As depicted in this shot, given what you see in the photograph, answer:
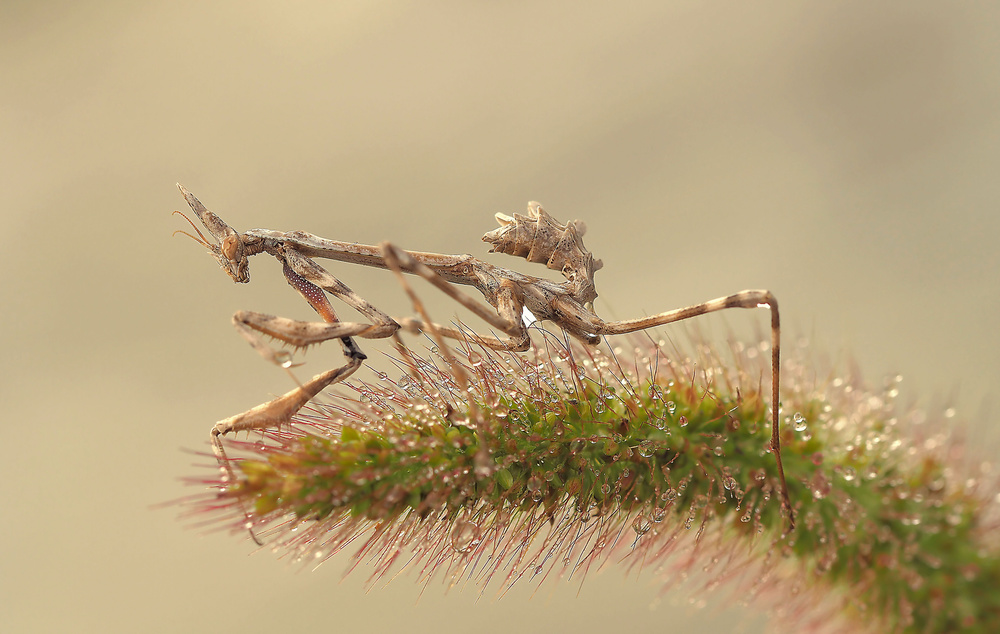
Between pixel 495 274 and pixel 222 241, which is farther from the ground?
pixel 222 241

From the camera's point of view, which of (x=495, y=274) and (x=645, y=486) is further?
(x=495, y=274)

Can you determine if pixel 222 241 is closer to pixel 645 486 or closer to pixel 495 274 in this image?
pixel 495 274

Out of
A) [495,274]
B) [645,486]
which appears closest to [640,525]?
[645,486]

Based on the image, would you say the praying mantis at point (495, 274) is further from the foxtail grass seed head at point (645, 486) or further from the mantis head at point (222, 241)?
the foxtail grass seed head at point (645, 486)

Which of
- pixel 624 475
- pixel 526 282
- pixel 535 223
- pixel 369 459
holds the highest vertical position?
pixel 535 223

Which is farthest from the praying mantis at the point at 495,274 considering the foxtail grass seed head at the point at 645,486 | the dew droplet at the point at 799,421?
the dew droplet at the point at 799,421

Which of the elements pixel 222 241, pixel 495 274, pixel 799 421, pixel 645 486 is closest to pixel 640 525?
pixel 645 486

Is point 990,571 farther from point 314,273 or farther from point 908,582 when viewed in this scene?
point 314,273

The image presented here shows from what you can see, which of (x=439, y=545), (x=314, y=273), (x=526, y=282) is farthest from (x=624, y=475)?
(x=314, y=273)

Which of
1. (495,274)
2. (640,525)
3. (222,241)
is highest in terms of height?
(222,241)
